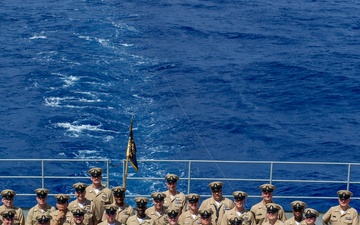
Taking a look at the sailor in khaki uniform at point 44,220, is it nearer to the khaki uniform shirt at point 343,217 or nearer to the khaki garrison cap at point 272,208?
the khaki garrison cap at point 272,208

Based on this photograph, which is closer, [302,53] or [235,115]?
[235,115]

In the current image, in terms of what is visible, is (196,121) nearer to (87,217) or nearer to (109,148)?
(109,148)

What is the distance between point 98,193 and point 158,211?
212 centimetres

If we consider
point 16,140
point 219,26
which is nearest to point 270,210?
point 16,140

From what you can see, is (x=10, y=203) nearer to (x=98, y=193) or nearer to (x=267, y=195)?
(x=98, y=193)

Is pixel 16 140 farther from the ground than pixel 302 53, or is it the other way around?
pixel 302 53

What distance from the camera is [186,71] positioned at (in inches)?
2985

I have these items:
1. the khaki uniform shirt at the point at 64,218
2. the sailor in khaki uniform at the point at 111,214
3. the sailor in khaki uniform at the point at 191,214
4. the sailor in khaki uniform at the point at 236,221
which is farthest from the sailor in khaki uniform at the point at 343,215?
the khaki uniform shirt at the point at 64,218

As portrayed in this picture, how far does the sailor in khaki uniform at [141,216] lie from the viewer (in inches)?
822

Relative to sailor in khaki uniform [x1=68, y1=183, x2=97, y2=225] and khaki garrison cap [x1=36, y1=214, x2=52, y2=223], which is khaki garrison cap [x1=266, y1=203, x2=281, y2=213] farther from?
khaki garrison cap [x1=36, y1=214, x2=52, y2=223]

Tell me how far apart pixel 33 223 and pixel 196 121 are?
4261cm

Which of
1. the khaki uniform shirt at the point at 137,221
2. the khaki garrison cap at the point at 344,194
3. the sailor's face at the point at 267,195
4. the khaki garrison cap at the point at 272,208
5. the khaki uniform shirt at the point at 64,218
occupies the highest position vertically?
the khaki garrison cap at the point at 344,194

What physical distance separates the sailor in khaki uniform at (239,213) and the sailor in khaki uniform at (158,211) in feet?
5.27

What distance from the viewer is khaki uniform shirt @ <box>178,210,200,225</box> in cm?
2177
